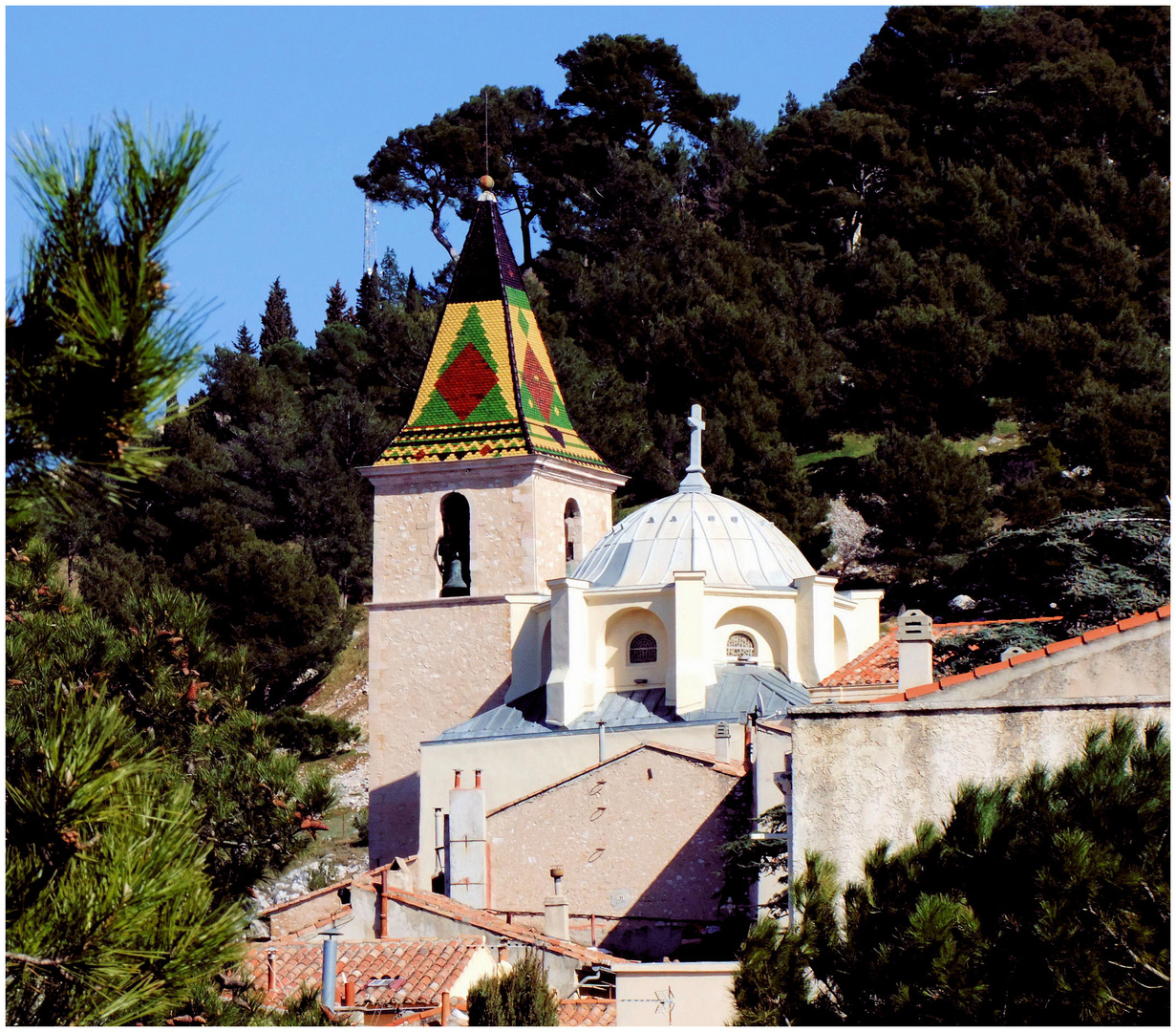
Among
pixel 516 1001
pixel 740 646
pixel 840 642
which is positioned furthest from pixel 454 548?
pixel 516 1001

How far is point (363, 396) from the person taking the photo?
165 feet

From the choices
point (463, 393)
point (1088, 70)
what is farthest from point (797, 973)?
point (1088, 70)

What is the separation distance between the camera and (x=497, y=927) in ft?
67.3

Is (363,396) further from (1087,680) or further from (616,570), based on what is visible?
(1087,680)

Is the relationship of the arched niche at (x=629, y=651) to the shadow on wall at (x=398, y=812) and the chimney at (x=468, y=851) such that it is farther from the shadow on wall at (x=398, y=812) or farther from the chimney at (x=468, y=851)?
the chimney at (x=468, y=851)

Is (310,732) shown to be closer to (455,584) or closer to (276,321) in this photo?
(455,584)

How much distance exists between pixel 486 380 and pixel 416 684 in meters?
5.31

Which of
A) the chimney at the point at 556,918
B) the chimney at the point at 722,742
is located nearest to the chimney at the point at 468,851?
the chimney at the point at 556,918

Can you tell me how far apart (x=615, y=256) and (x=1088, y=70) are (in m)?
15.0

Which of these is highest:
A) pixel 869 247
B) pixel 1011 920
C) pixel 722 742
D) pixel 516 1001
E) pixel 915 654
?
pixel 869 247

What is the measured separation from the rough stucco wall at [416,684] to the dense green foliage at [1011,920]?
62.0ft

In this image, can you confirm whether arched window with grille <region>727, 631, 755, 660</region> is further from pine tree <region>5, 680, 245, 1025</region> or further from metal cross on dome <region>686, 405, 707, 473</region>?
pine tree <region>5, 680, 245, 1025</region>

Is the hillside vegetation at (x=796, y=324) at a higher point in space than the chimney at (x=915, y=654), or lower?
higher

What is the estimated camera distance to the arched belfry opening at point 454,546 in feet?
101
